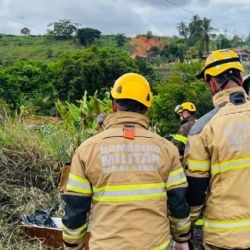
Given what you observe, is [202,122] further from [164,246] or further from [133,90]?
[164,246]

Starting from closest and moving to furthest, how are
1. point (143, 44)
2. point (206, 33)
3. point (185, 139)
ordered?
point (185, 139)
point (206, 33)
point (143, 44)

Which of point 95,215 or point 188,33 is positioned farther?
point 188,33

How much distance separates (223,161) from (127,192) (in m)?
0.59

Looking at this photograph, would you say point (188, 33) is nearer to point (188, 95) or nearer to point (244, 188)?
point (188, 95)

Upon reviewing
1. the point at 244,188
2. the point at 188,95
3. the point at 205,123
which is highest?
the point at 205,123

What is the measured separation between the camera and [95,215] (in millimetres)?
2727

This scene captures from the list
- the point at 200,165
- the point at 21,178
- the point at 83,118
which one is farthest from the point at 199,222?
the point at 83,118

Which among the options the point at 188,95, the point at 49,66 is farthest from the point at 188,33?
the point at 188,95

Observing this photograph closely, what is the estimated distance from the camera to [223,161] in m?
2.85

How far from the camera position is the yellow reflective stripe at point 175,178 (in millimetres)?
2775

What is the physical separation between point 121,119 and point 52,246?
2.37 m

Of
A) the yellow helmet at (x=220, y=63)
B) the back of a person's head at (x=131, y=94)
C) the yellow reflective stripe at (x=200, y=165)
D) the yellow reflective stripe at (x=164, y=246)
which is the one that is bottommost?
the yellow reflective stripe at (x=164, y=246)

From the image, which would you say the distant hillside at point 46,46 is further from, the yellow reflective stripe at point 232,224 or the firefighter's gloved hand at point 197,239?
the yellow reflective stripe at point 232,224

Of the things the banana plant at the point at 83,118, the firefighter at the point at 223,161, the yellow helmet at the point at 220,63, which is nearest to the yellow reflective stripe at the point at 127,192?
the firefighter at the point at 223,161
